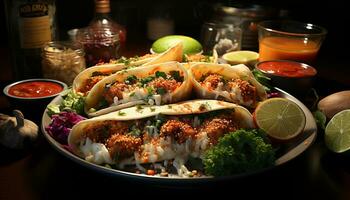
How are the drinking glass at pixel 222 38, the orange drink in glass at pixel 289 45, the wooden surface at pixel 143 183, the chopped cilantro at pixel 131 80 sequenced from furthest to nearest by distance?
the drinking glass at pixel 222 38, the orange drink in glass at pixel 289 45, the chopped cilantro at pixel 131 80, the wooden surface at pixel 143 183

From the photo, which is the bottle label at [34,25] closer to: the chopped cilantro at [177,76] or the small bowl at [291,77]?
the chopped cilantro at [177,76]

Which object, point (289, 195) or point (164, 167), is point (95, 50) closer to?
point (164, 167)

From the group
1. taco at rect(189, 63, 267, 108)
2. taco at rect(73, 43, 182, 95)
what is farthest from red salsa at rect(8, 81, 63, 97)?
taco at rect(189, 63, 267, 108)

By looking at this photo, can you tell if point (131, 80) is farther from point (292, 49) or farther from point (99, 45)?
point (292, 49)

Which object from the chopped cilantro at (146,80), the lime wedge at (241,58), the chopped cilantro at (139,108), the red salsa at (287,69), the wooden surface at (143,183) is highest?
the chopped cilantro at (146,80)

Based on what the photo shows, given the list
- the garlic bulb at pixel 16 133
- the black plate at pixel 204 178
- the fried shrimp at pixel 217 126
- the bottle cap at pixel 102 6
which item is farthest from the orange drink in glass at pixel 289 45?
the garlic bulb at pixel 16 133

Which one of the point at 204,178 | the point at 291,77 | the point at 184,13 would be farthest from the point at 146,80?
the point at 184,13
